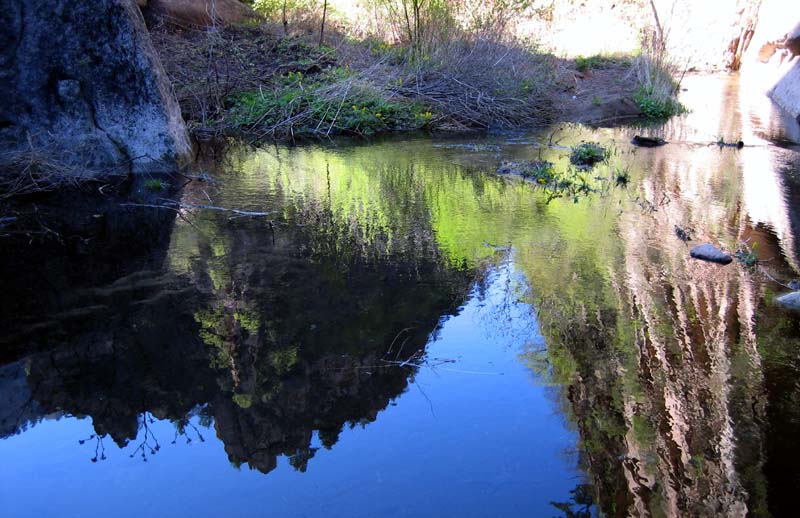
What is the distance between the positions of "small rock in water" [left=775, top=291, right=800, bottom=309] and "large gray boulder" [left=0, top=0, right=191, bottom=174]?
579 cm

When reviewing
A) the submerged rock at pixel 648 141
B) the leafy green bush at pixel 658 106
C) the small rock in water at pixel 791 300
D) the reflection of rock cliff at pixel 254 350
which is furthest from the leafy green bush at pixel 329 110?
the small rock in water at pixel 791 300

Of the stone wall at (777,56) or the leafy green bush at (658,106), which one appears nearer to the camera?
the leafy green bush at (658,106)

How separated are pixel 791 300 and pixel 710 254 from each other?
0.76 m

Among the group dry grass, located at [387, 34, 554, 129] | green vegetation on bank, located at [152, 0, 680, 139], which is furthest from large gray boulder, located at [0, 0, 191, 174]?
dry grass, located at [387, 34, 554, 129]

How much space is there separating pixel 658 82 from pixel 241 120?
Result: 24.6 ft

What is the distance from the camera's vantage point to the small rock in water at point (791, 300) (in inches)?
151

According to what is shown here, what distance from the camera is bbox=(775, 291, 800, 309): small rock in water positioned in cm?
384

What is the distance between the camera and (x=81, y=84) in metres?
6.94

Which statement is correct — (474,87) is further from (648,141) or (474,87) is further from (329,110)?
(648,141)

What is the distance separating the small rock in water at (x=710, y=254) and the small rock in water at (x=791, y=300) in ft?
2.04

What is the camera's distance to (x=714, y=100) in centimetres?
1427

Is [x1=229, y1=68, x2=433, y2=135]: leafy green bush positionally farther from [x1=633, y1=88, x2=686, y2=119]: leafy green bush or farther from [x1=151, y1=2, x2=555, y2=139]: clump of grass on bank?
[x1=633, y1=88, x2=686, y2=119]: leafy green bush

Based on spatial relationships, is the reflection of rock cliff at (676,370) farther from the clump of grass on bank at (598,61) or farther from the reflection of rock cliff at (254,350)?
the clump of grass on bank at (598,61)

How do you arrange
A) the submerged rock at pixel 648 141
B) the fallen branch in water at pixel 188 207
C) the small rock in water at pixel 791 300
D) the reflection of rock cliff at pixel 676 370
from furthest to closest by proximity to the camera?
the submerged rock at pixel 648 141 < the fallen branch in water at pixel 188 207 < the small rock in water at pixel 791 300 < the reflection of rock cliff at pixel 676 370
